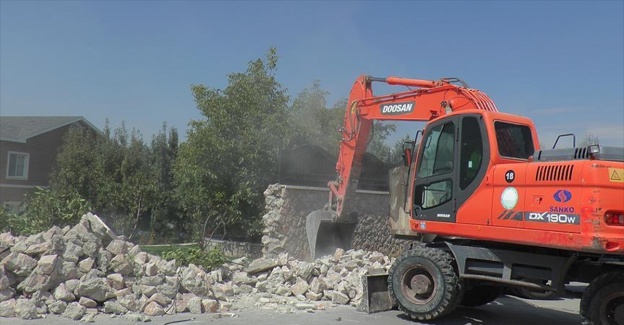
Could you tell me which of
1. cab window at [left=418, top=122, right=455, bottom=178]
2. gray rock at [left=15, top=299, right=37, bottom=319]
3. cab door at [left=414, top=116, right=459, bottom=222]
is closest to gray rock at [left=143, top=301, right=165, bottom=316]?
gray rock at [left=15, top=299, right=37, bottom=319]

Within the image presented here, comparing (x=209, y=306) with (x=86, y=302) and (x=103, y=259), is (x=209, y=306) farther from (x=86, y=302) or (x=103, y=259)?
(x=103, y=259)

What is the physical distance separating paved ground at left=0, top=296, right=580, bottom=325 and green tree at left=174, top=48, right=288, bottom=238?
7.43m

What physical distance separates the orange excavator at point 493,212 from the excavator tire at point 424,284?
15 mm

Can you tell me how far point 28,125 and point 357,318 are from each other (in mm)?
27587

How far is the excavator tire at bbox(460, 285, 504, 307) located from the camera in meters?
9.87

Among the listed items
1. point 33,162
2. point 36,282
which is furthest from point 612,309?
point 33,162

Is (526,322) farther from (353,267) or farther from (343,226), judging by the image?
(343,226)

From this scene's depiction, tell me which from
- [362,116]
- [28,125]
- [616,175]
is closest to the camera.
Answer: [616,175]

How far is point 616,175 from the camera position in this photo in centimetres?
703

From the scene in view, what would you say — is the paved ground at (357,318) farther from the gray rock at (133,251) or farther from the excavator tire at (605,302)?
the gray rock at (133,251)

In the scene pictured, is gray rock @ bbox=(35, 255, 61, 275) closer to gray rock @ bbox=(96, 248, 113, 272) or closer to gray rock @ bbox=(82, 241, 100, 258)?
gray rock @ bbox=(82, 241, 100, 258)

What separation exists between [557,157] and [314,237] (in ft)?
22.9

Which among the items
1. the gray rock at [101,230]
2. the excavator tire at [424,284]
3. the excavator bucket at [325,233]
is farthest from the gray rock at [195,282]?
the excavator bucket at [325,233]

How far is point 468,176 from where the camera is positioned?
8.43 m
